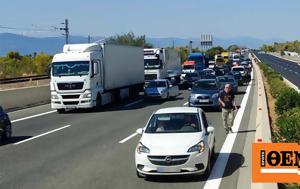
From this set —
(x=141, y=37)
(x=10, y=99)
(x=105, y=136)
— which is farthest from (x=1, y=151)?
(x=141, y=37)

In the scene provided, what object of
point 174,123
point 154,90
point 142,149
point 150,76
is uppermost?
point 174,123

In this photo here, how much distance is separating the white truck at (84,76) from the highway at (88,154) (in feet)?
8.16

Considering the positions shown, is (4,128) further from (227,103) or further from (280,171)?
(280,171)

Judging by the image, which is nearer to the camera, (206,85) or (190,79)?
(206,85)

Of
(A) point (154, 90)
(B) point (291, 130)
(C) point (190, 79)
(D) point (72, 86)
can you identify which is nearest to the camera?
(B) point (291, 130)

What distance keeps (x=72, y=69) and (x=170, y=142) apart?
17.1 meters

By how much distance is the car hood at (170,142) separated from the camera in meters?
9.89

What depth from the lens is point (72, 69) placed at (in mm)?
26578

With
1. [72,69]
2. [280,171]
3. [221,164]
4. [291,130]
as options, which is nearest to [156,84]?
[72,69]

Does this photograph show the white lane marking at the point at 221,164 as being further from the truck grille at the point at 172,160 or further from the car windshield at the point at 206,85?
the car windshield at the point at 206,85

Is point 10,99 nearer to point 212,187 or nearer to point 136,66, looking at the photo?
point 136,66

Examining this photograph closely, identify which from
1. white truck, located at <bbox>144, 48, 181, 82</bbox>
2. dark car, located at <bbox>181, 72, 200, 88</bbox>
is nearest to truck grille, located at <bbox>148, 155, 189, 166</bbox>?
white truck, located at <bbox>144, 48, 181, 82</bbox>

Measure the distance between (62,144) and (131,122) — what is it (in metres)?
5.87

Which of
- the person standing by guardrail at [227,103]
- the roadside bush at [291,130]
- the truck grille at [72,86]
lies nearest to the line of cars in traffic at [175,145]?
the roadside bush at [291,130]
